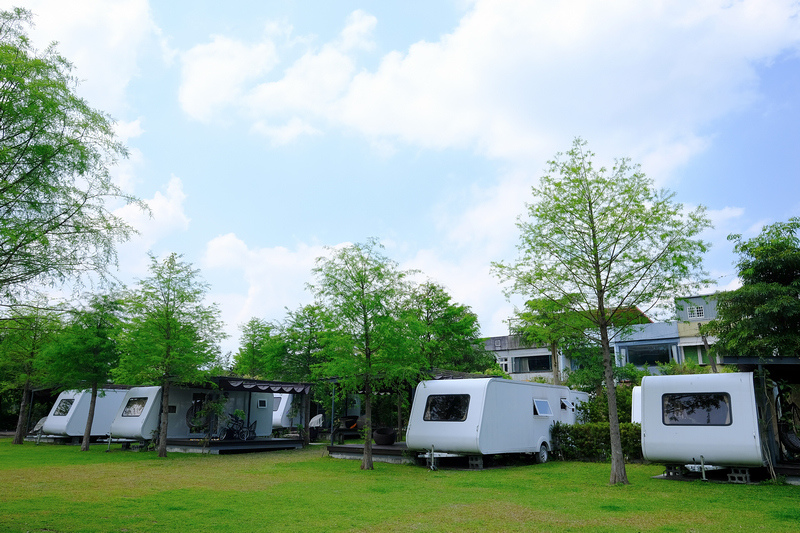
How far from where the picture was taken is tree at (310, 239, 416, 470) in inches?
574

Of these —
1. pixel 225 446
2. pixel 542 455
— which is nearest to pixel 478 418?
pixel 542 455

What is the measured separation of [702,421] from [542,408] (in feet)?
17.8

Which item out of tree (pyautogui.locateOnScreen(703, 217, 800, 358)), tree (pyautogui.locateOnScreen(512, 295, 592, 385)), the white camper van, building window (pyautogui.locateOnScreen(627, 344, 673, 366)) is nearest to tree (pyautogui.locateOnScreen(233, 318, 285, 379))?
the white camper van

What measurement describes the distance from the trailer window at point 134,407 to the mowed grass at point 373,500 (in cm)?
582

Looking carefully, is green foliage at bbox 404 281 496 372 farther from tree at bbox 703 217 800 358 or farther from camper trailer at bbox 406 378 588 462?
tree at bbox 703 217 800 358

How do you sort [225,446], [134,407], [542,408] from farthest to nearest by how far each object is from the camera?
[134,407] → [225,446] → [542,408]

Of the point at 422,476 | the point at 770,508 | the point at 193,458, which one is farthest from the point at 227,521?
the point at 193,458

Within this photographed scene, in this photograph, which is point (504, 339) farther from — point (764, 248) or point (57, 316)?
point (57, 316)

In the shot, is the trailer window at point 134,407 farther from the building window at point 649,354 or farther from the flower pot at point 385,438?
the building window at point 649,354

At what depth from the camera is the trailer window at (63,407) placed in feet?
79.4

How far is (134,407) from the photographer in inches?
829

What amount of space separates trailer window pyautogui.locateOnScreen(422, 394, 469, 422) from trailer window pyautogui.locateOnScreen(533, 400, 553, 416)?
8.86 feet

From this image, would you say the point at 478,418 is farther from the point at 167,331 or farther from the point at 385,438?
the point at 167,331

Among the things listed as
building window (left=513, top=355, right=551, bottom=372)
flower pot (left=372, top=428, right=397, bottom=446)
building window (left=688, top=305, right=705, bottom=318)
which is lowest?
flower pot (left=372, top=428, right=397, bottom=446)
